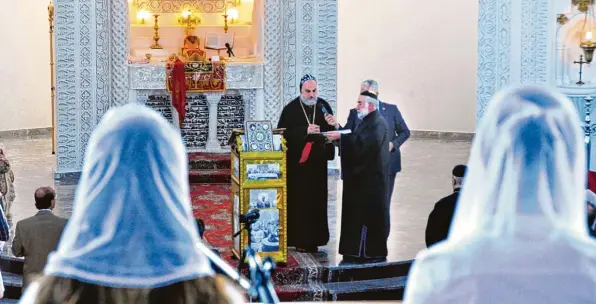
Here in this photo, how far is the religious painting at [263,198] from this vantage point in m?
8.54

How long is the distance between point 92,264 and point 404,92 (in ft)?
51.2

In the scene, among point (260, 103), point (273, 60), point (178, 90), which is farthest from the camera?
point (260, 103)

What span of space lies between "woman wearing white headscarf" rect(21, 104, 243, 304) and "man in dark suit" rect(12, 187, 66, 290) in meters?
4.74

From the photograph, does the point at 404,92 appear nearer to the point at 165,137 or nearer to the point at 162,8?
the point at 162,8

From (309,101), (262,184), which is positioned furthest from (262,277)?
(309,101)

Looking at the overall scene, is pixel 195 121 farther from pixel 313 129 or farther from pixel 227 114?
pixel 313 129

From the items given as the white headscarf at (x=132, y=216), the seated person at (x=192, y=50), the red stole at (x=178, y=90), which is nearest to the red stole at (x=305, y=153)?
the red stole at (x=178, y=90)

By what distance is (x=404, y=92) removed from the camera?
58.0 ft

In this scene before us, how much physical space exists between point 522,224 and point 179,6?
13.6 m

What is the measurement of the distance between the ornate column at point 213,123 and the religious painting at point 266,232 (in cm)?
587

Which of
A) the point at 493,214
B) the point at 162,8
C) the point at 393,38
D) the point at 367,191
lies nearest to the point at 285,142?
the point at 367,191

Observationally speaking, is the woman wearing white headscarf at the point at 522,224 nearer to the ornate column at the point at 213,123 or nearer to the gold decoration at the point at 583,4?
the gold decoration at the point at 583,4

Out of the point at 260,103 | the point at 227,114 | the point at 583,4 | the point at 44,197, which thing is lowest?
the point at 44,197

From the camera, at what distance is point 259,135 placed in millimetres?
8508
